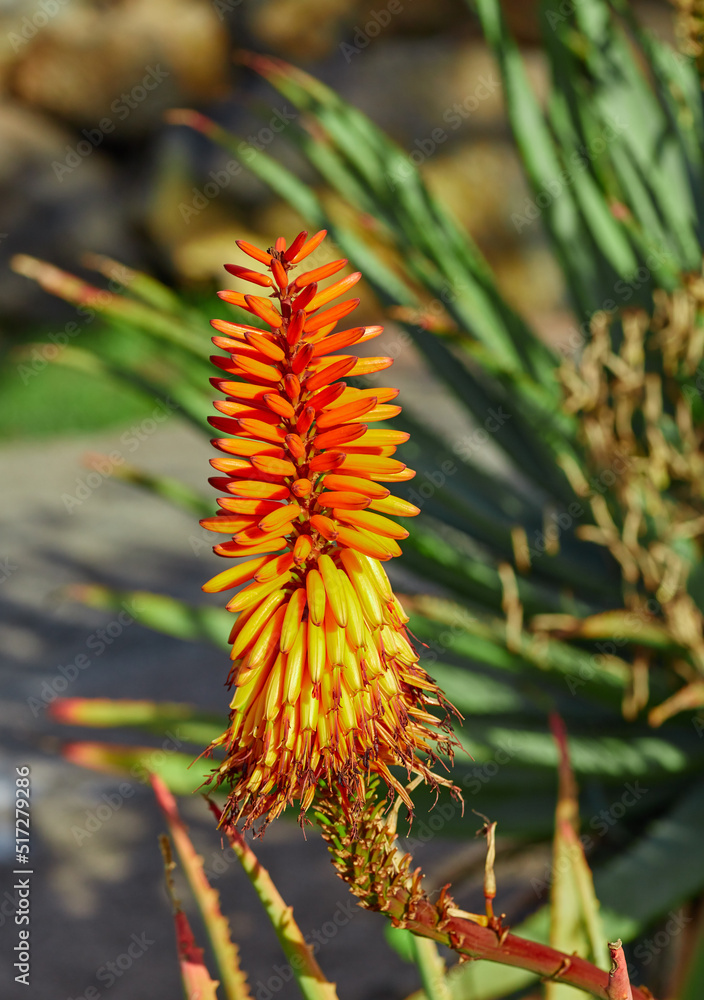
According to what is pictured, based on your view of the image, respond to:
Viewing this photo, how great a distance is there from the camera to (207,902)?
0.78 meters

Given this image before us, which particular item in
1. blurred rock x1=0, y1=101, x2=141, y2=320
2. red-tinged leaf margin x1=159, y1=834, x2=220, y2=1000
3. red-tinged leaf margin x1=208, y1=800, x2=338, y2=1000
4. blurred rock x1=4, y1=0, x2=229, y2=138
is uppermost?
blurred rock x1=4, y1=0, x2=229, y2=138

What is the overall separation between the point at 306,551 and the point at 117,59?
35.7 ft

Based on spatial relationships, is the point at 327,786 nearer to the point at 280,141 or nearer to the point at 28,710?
the point at 28,710

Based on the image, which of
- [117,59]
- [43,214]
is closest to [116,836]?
[43,214]

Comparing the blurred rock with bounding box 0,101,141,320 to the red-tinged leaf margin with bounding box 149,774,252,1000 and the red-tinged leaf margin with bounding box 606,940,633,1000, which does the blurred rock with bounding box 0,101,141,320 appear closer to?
the red-tinged leaf margin with bounding box 149,774,252,1000

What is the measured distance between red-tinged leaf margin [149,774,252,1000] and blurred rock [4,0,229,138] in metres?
10.7

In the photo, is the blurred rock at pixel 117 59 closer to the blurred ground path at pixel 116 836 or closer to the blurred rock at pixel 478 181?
the blurred rock at pixel 478 181

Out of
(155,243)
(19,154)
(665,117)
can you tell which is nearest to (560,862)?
(665,117)

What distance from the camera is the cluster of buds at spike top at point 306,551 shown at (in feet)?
1.70

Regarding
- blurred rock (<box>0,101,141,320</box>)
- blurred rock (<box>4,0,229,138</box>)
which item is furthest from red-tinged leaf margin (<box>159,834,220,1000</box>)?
blurred rock (<box>4,0,229,138</box>)

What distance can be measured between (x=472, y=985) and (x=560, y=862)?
45 cm

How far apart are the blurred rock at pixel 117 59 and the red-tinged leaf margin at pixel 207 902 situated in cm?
1069

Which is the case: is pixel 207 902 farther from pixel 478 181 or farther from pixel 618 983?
pixel 478 181

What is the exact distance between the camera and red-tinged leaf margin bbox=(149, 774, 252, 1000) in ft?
2.49
